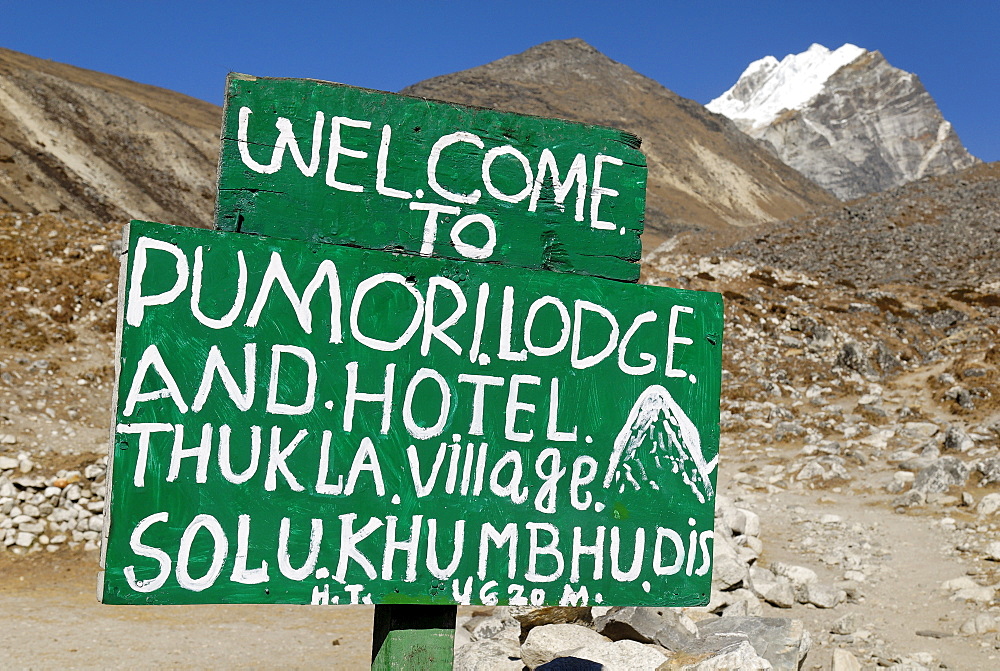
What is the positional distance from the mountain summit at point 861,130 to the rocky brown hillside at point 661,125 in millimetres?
35462

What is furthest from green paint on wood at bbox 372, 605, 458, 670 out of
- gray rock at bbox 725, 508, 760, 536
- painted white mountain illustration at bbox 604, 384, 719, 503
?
gray rock at bbox 725, 508, 760, 536

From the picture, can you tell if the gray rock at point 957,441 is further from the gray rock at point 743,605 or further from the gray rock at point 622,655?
the gray rock at point 622,655

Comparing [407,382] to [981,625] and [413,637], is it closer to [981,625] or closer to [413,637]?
[413,637]

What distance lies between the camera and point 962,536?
9180 mm

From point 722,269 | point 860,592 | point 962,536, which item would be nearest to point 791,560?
point 860,592

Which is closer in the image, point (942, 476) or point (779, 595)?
point (779, 595)

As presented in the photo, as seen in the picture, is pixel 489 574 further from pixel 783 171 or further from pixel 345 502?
pixel 783 171

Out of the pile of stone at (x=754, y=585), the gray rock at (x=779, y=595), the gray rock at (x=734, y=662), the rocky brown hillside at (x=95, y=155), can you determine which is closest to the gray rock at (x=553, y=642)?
the gray rock at (x=734, y=662)

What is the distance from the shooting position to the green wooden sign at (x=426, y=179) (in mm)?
2193

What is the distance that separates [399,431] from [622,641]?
3785mm

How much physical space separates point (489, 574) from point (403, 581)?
23 centimetres

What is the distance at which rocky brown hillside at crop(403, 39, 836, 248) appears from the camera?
91375 mm

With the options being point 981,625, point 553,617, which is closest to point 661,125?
point 981,625

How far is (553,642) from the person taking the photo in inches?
220
